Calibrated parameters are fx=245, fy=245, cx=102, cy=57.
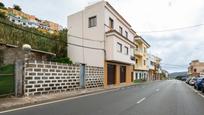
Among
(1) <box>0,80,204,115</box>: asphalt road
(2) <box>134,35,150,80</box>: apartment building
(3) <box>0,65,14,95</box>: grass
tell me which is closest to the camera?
(1) <box>0,80,204,115</box>: asphalt road

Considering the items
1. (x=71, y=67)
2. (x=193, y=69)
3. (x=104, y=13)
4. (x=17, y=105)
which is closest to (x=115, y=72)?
(x=104, y=13)

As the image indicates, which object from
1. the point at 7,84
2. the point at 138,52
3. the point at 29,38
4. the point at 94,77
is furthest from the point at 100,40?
the point at 138,52

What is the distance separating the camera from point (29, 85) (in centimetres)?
1471

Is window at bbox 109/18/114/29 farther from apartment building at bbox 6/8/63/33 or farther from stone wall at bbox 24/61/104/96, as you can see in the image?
apartment building at bbox 6/8/63/33

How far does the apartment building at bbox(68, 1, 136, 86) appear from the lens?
3094cm

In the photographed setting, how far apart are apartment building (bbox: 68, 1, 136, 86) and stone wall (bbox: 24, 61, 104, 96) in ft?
27.2

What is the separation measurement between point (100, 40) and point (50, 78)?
1522cm

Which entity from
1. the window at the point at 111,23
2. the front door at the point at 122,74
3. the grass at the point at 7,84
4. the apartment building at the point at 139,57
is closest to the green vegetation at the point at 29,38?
the window at the point at 111,23

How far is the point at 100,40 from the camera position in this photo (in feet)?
103

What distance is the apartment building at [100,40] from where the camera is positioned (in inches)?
1218

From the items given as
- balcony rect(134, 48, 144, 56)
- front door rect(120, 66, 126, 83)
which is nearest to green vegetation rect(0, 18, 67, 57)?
front door rect(120, 66, 126, 83)

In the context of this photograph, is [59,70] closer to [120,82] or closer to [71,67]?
[71,67]

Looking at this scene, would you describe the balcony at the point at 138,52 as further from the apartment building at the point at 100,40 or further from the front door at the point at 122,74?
the apartment building at the point at 100,40

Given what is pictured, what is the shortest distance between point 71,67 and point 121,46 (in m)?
15.4
